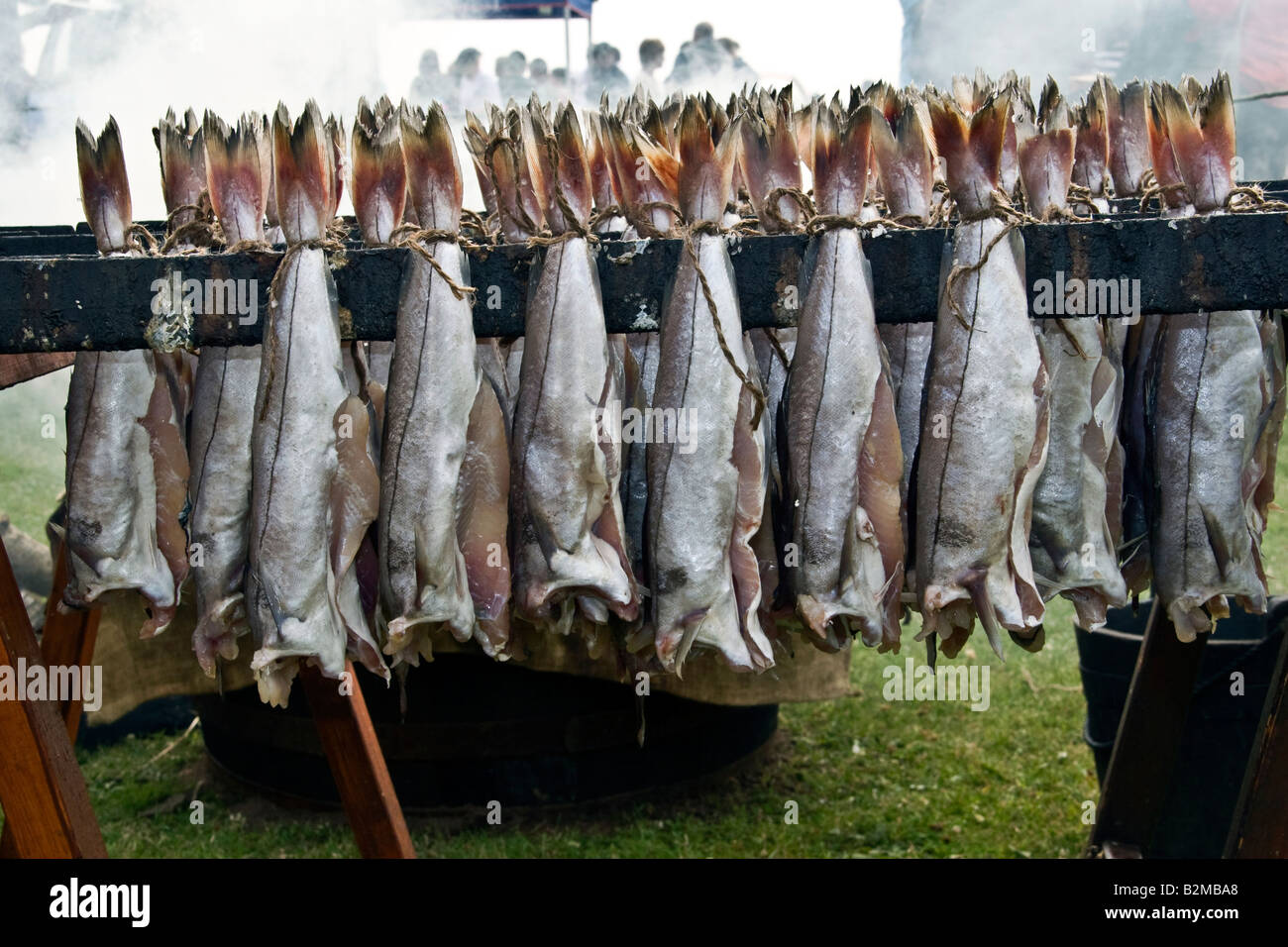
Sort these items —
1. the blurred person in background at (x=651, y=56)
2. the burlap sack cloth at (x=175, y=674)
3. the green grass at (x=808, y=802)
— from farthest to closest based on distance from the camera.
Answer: the blurred person in background at (x=651, y=56) → the green grass at (x=808, y=802) → the burlap sack cloth at (x=175, y=674)

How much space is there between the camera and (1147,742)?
384cm

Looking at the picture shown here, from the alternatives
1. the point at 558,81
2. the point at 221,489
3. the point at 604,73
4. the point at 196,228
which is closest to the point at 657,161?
the point at 196,228

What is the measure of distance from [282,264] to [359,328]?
173 mm

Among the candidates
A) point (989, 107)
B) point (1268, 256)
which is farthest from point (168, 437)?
point (1268, 256)

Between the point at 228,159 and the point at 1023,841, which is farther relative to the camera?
the point at 1023,841

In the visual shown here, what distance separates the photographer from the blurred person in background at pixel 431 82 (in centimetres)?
797

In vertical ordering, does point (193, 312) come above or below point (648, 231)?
below

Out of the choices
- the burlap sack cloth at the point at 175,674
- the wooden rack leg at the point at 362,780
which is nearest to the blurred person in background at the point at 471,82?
the burlap sack cloth at the point at 175,674

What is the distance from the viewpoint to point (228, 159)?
204cm

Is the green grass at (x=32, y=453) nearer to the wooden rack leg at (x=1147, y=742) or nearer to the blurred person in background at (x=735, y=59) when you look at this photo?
the blurred person in background at (x=735, y=59)

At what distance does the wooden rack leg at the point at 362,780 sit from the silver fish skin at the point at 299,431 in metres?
1.37

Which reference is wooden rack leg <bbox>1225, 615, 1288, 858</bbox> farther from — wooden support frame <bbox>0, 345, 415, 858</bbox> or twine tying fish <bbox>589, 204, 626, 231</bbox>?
wooden support frame <bbox>0, 345, 415, 858</bbox>

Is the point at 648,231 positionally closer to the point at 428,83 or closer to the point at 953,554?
the point at 953,554
